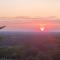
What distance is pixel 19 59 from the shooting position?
13.0 ft

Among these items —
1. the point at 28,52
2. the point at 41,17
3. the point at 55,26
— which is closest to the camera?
the point at 28,52

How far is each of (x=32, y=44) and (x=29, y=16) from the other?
257 cm

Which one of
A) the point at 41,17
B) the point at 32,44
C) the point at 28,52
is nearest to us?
the point at 28,52

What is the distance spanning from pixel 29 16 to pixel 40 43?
8.22 ft

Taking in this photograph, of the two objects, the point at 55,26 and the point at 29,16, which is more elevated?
the point at 29,16

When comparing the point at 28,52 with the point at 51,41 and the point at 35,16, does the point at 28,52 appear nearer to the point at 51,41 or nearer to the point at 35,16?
the point at 51,41

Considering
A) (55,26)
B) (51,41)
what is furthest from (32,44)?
(55,26)

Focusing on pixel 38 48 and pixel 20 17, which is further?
pixel 20 17

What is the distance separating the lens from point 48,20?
7.26 meters

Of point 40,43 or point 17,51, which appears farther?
point 40,43

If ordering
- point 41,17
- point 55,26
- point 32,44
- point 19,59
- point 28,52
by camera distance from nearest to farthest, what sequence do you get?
1. point 19,59
2. point 28,52
3. point 32,44
4. point 55,26
5. point 41,17

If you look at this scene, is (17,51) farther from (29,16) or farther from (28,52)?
(29,16)

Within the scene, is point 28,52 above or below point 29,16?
below

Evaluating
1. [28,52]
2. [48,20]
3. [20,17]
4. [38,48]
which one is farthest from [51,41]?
[20,17]
